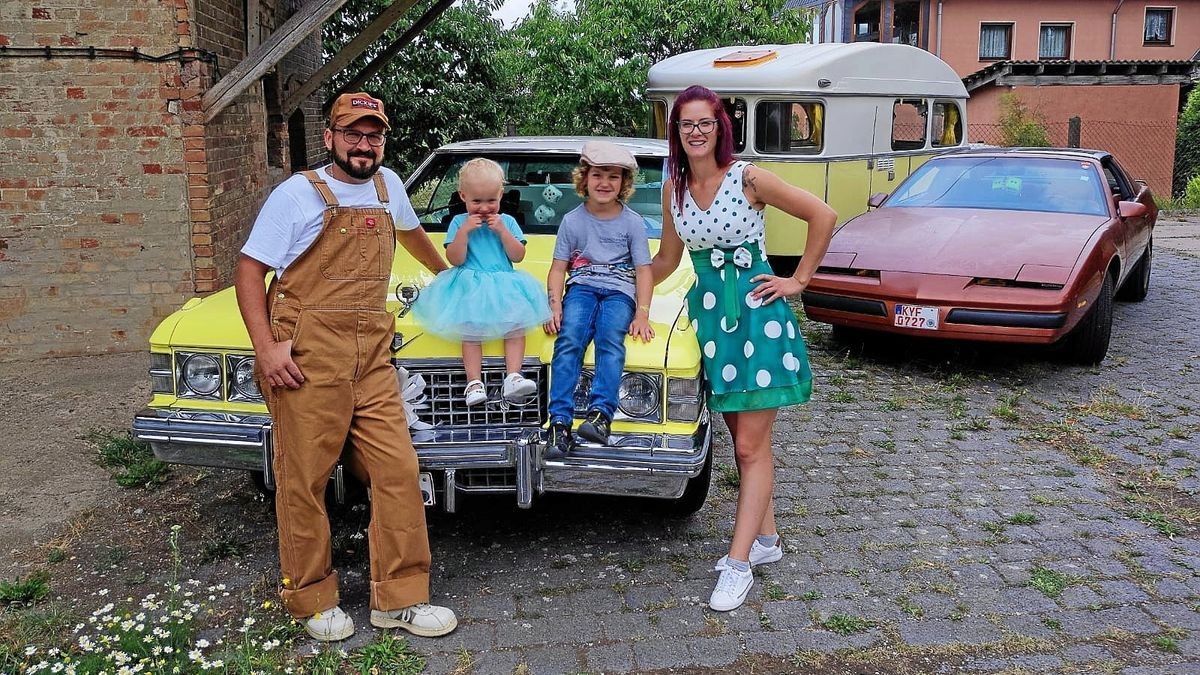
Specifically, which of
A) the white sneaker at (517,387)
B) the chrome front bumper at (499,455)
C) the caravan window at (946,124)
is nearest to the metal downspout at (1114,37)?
the caravan window at (946,124)

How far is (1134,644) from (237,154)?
22.4ft

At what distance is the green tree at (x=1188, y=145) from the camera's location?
22.0 m

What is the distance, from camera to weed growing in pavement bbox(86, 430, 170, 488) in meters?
4.98

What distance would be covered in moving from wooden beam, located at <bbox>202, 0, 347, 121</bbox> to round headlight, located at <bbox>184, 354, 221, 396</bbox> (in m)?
3.69

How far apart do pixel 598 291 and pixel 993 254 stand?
389 centimetres

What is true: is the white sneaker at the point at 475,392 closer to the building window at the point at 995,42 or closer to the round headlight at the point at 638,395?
the round headlight at the point at 638,395

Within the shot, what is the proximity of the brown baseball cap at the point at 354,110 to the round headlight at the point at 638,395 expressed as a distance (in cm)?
124

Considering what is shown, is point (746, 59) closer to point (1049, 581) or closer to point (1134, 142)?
point (1049, 581)

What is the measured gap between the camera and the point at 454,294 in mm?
3799

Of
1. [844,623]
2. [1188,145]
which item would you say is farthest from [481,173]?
[1188,145]

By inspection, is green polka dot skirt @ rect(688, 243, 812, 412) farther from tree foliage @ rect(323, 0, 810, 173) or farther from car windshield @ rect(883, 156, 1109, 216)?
tree foliage @ rect(323, 0, 810, 173)

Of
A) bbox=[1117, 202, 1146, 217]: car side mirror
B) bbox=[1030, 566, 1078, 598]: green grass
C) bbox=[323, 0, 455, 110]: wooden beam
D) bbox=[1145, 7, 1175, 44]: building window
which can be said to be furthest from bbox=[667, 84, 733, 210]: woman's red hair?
bbox=[1145, 7, 1175, 44]: building window

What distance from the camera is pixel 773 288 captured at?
3609mm

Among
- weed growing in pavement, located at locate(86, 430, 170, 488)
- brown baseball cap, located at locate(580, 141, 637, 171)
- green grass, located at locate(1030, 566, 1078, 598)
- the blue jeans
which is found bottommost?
green grass, located at locate(1030, 566, 1078, 598)
